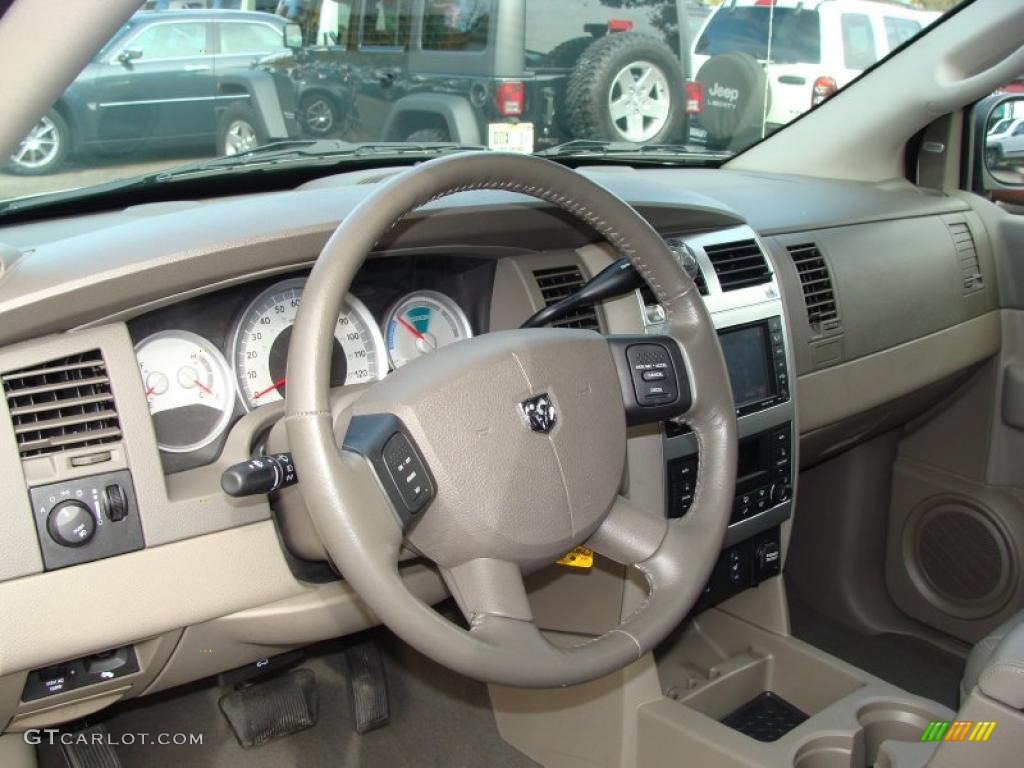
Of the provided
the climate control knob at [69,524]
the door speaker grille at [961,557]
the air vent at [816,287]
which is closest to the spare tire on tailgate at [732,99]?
the air vent at [816,287]

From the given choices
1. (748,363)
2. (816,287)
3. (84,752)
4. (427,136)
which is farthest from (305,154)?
(84,752)

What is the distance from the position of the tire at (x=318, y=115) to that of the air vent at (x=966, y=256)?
1.69 m

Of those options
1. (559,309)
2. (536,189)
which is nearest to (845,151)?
(559,309)

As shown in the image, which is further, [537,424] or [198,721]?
[198,721]

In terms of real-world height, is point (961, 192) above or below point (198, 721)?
above

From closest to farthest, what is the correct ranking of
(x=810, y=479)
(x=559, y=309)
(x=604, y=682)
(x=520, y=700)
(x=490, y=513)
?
1. (x=490, y=513)
2. (x=559, y=309)
3. (x=604, y=682)
4. (x=520, y=700)
5. (x=810, y=479)

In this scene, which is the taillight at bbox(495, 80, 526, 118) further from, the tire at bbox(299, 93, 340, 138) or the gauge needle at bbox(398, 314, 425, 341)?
the gauge needle at bbox(398, 314, 425, 341)

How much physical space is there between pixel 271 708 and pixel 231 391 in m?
1.06

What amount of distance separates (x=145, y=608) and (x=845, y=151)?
7.57ft

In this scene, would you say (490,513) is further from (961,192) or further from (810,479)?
(961,192)

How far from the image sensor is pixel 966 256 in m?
2.81

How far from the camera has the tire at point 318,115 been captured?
209cm

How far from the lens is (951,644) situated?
2.85 metres

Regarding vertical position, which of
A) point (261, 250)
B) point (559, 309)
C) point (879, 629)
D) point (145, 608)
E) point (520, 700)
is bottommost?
point (879, 629)
